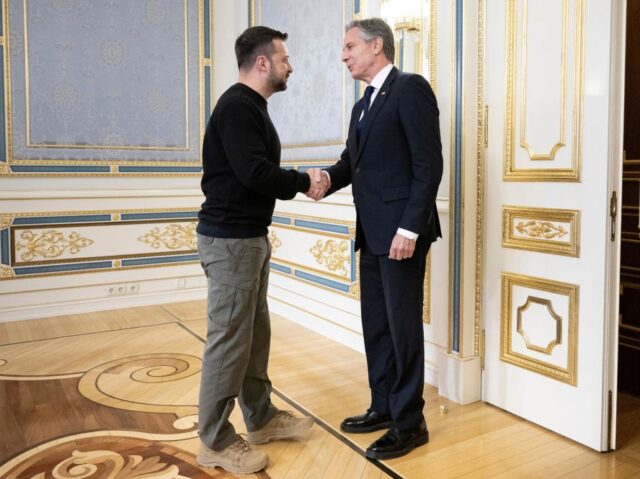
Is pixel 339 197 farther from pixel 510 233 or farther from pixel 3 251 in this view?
pixel 3 251

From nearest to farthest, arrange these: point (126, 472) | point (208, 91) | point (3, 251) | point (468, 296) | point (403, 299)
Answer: point (126, 472) < point (403, 299) < point (468, 296) < point (3, 251) < point (208, 91)

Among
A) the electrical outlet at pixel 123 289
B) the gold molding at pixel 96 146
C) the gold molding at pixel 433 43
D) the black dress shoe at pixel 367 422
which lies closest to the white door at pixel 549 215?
the gold molding at pixel 433 43

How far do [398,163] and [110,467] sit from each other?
1.55m

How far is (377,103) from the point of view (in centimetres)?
240

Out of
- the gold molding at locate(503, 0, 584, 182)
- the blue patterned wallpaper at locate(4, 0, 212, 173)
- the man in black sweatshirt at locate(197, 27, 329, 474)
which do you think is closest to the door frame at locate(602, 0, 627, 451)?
the gold molding at locate(503, 0, 584, 182)

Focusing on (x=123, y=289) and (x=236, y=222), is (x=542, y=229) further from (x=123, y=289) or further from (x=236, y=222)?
(x=123, y=289)

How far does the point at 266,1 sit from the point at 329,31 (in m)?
0.99

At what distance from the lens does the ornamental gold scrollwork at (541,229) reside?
250cm

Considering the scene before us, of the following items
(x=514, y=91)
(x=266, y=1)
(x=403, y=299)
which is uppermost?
(x=266, y=1)

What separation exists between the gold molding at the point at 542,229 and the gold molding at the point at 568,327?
13cm

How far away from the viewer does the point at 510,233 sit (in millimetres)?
2725

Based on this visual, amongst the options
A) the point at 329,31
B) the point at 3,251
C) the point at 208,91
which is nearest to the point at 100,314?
the point at 3,251

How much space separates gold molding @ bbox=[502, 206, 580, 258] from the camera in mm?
2451

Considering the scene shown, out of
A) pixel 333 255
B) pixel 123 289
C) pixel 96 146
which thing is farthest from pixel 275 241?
pixel 96 146
